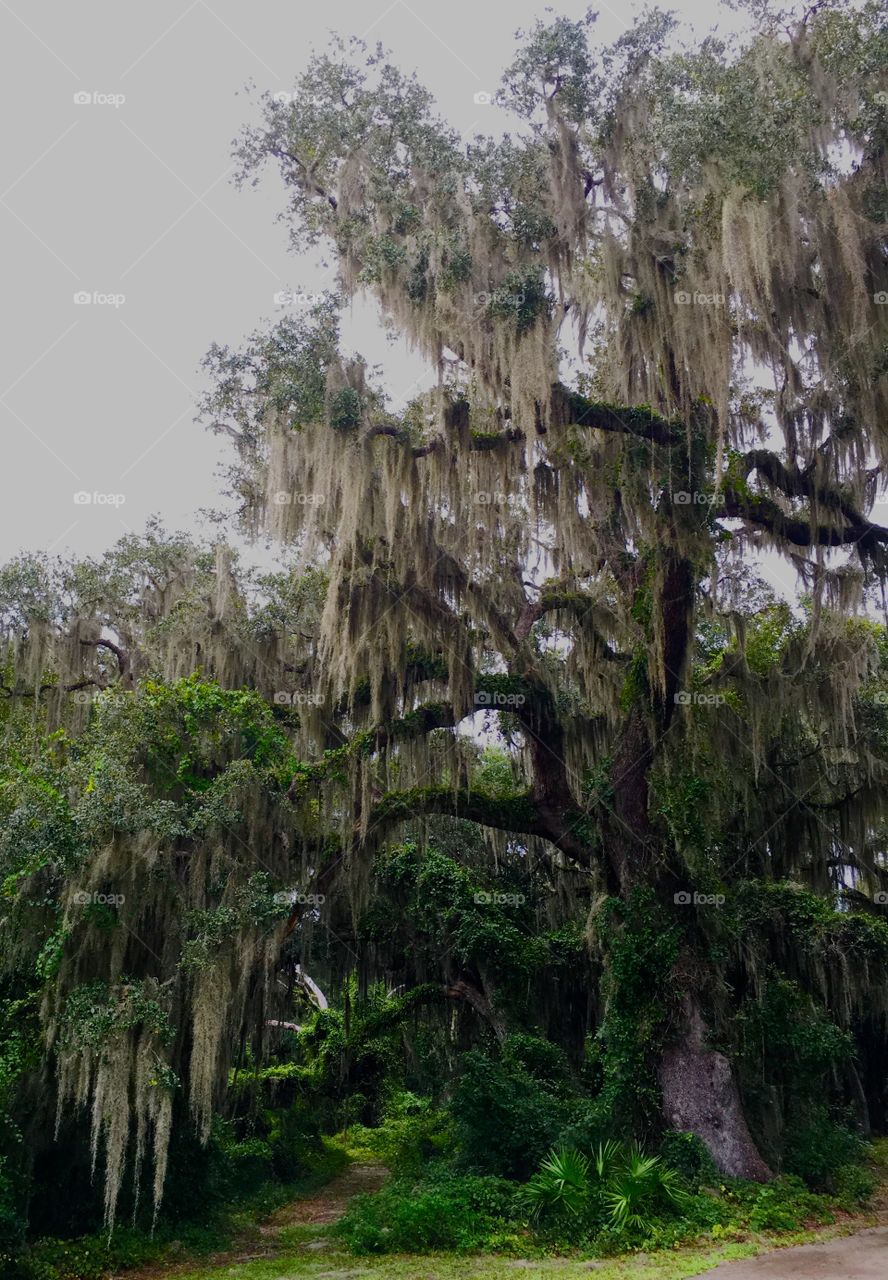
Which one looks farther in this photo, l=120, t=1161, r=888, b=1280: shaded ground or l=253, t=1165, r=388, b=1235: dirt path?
l=253, t=1165, r=388, b=1235: dirt path

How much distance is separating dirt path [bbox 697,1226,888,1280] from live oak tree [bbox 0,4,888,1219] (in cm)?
192

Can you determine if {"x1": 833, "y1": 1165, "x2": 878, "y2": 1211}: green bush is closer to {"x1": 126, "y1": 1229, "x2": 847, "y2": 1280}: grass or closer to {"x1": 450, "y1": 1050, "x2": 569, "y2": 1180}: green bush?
{"x1": 126, "y1": 1229, "x2": 847, "y2": 1280}: grass

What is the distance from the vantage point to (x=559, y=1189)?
9.33 metres

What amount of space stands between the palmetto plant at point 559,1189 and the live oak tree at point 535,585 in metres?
1.27

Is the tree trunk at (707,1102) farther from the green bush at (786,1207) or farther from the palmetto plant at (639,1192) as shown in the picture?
the palmetto plant at (639,1192)

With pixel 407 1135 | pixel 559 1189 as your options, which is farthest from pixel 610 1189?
pixel 407 1135

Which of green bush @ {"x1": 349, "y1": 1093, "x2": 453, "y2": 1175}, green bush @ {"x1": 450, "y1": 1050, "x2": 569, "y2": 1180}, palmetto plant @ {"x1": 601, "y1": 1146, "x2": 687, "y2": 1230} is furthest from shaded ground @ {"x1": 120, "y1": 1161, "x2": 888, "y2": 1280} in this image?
green bush @ {"x1": 349, "y1": 1093, "x2": 453, "y2": 1175}

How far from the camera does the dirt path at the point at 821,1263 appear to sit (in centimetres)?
711

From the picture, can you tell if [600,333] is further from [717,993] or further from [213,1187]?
[213,1187]

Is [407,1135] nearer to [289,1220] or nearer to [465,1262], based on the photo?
[289,1220]

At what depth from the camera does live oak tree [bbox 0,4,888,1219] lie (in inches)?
377

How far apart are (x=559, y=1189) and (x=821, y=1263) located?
2.55m

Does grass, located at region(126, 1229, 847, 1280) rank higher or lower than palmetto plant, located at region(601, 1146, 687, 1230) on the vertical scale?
lower

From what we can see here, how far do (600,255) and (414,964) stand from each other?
34.4 ft
